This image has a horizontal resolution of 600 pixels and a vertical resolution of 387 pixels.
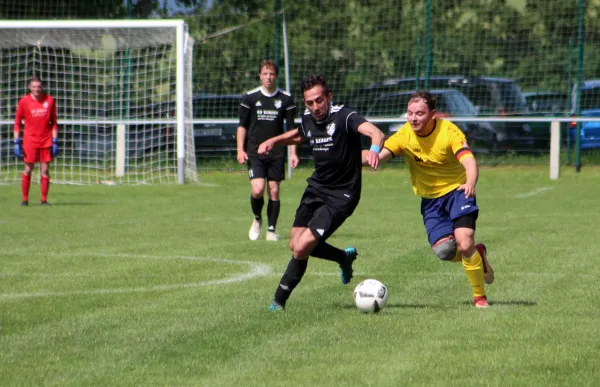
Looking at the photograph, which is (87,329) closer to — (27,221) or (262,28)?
(27,221)

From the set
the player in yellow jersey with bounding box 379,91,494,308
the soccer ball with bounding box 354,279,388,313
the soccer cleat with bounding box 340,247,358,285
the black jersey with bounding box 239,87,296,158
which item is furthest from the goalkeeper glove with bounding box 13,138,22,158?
the soccer ball with bounding box 354,279,388,313

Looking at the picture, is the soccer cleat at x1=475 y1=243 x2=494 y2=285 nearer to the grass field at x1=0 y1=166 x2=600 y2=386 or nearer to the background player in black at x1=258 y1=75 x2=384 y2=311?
the grass field at x1=0 y1=166 x2=600 y2=386

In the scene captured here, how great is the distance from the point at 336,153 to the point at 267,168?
496cm

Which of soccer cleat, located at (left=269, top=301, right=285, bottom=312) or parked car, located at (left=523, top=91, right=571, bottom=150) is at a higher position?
parked car, located at (left=523, top=91, right=571, bottom=150)

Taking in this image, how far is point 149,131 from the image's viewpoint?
24.5 m

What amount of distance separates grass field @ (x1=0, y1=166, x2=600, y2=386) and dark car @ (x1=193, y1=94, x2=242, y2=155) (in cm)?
1002

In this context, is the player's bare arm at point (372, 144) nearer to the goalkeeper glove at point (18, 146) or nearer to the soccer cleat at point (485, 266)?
the soccer cleat at point (485, 266)

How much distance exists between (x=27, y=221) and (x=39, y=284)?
20.5 feet

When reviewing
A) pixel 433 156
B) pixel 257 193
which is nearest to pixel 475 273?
pixel 433 156

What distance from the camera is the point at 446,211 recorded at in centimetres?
806

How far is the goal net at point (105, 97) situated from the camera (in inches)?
903

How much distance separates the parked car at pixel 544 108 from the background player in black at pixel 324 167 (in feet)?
54.8

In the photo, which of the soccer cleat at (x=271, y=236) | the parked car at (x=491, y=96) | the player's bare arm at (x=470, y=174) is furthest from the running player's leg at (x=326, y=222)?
the parked car at (x=491, y=96)

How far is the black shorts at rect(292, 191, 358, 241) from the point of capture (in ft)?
26.0
